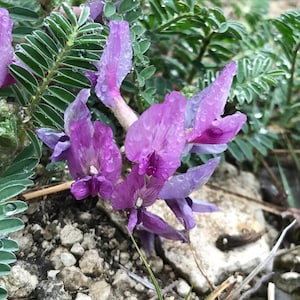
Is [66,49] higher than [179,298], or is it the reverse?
[66,49]

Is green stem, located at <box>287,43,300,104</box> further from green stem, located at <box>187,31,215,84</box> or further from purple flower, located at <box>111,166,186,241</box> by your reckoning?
purple flower, located at <box>111,166,186,241</box>

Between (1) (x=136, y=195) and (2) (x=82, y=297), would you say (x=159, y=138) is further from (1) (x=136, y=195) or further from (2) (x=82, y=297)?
(2) (x=82, y=297)

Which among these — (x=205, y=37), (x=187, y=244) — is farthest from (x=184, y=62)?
(x=187, y=244)

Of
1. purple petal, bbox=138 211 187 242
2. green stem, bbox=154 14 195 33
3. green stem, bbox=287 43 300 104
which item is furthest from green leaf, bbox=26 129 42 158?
green stem, bbox=287 43 300 104

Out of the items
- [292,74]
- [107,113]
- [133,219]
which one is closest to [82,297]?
[133,219]

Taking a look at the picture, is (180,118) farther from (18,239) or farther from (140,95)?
(18,239)

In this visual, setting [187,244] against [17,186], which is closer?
[17,186]

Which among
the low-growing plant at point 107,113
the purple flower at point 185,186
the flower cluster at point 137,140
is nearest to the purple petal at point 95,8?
the low-growing plant at point 107,113
